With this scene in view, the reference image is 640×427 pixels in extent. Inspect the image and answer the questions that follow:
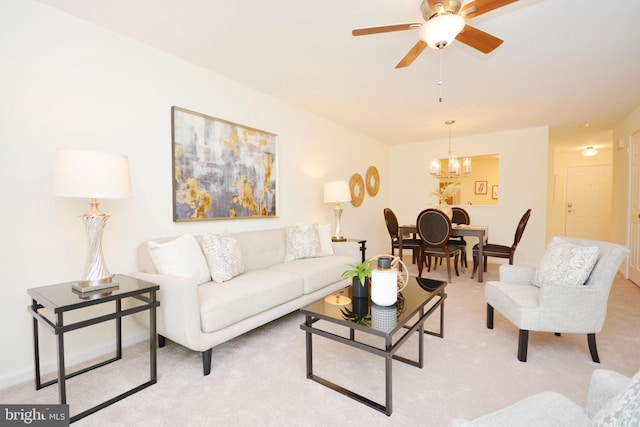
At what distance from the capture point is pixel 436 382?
1.76m

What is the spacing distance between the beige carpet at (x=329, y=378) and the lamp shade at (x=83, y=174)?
1.14 meters

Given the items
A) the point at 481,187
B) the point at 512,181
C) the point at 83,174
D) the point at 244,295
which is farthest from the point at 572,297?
the point at 481,187

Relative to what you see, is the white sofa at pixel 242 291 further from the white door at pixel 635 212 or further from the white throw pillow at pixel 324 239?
the white door at pixel 635 212

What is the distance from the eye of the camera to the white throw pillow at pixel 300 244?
326 cm

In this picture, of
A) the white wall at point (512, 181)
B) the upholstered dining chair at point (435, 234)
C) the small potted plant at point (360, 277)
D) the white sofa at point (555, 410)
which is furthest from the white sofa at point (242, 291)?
the white wall at point (512, 181)

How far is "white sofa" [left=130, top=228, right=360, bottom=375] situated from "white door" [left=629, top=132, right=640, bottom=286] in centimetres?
395

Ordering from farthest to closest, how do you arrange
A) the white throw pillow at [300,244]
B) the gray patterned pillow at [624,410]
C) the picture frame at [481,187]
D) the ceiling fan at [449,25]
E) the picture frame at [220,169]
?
1. the picture frame at [481,187]
2. the white throw pillow at [300,244]
3. the picture frame at [220,169]
4. the ceiling fan at [449,25]
5. the gray patterned pillow at [624,410]

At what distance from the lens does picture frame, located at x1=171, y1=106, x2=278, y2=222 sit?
261 cm

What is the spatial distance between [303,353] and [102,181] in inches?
66.1

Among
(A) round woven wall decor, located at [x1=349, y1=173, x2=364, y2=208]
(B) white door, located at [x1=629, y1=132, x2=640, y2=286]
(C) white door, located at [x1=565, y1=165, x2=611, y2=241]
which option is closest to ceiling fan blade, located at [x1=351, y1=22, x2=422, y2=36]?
(A) round woven wall decor, located at [x1=349, y1=173, x2=364, y2=208]

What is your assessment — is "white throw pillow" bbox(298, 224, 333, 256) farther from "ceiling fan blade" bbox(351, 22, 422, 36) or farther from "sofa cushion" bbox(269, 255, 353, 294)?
"ceiling fan blade" bbox(351, 22, 422, 36)

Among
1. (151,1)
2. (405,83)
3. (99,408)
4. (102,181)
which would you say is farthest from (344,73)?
(99,408)

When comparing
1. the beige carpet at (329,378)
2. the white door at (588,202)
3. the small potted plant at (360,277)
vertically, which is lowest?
the beige carpet at (329,378)

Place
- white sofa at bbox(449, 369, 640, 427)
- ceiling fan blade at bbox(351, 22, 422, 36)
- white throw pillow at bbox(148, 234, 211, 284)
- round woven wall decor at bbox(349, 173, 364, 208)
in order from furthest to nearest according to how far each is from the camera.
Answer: round woven wall decor at bbox(349, 173, 364, 208), white throw pillow at bbox(148, 234, 211, 284), ceiling fan blade at bbox(351, 22, 422, 36), white sofa at bbox(449, 369, 640, 427)
